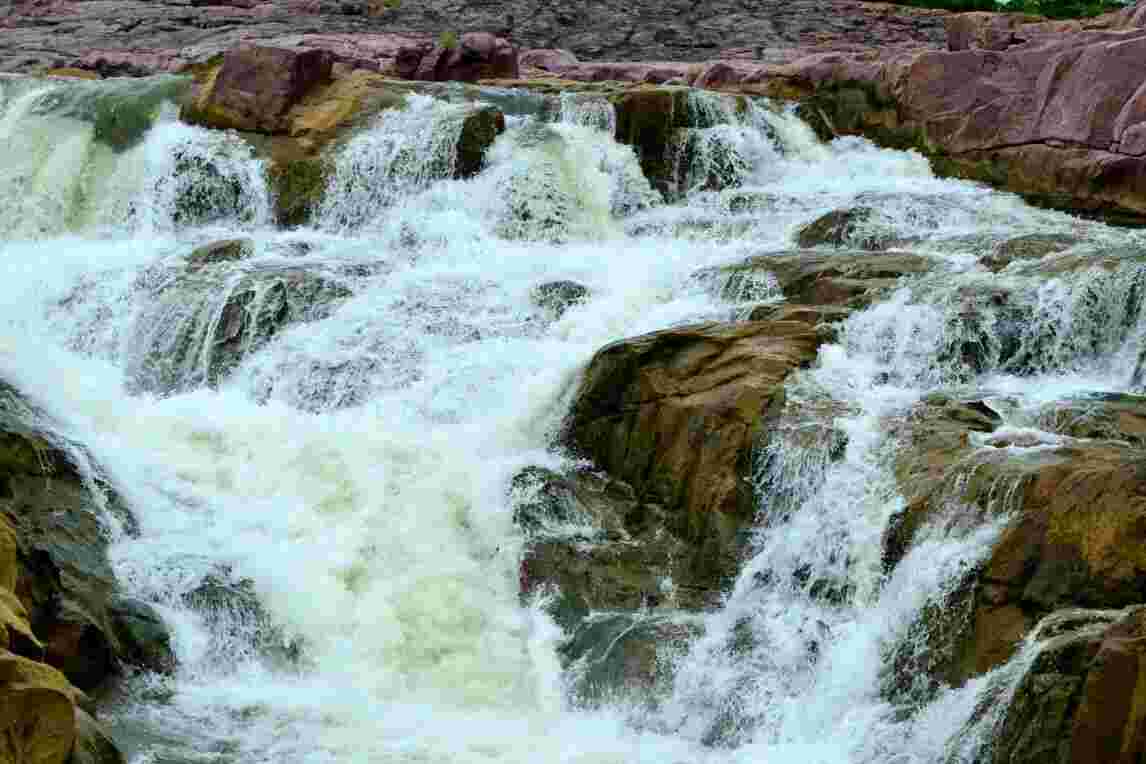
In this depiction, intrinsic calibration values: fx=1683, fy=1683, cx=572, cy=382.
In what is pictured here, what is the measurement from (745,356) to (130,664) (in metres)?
5.54

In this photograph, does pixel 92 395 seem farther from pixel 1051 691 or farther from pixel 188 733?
pixel 1051 691

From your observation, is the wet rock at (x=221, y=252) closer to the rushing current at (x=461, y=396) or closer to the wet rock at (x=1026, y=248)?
the rushing current at (x=461, y=396)

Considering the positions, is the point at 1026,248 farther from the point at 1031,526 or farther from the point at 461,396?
the point at 1031,526

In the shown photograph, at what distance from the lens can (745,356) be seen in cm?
1416

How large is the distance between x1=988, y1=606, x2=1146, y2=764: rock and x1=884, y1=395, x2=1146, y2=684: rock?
1.54 feet

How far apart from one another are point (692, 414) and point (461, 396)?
9.38 feet

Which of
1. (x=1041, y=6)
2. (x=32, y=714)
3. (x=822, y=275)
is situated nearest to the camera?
(x=32, y=714)

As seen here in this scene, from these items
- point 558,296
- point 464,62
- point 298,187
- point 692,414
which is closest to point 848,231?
point 558,296

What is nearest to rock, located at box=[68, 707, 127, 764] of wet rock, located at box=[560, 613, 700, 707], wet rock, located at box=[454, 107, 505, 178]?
wet rock, located at box=[560, 613, 700, 707]

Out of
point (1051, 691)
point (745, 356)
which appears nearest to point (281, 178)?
point (745, 356)

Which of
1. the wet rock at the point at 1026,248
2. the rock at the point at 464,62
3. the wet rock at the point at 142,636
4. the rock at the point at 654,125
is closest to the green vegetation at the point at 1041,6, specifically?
the rock at the point at 464,62

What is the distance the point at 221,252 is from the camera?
1939 centimetres

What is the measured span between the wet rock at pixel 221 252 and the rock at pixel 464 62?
8.34m

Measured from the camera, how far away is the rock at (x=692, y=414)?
13289 mm
